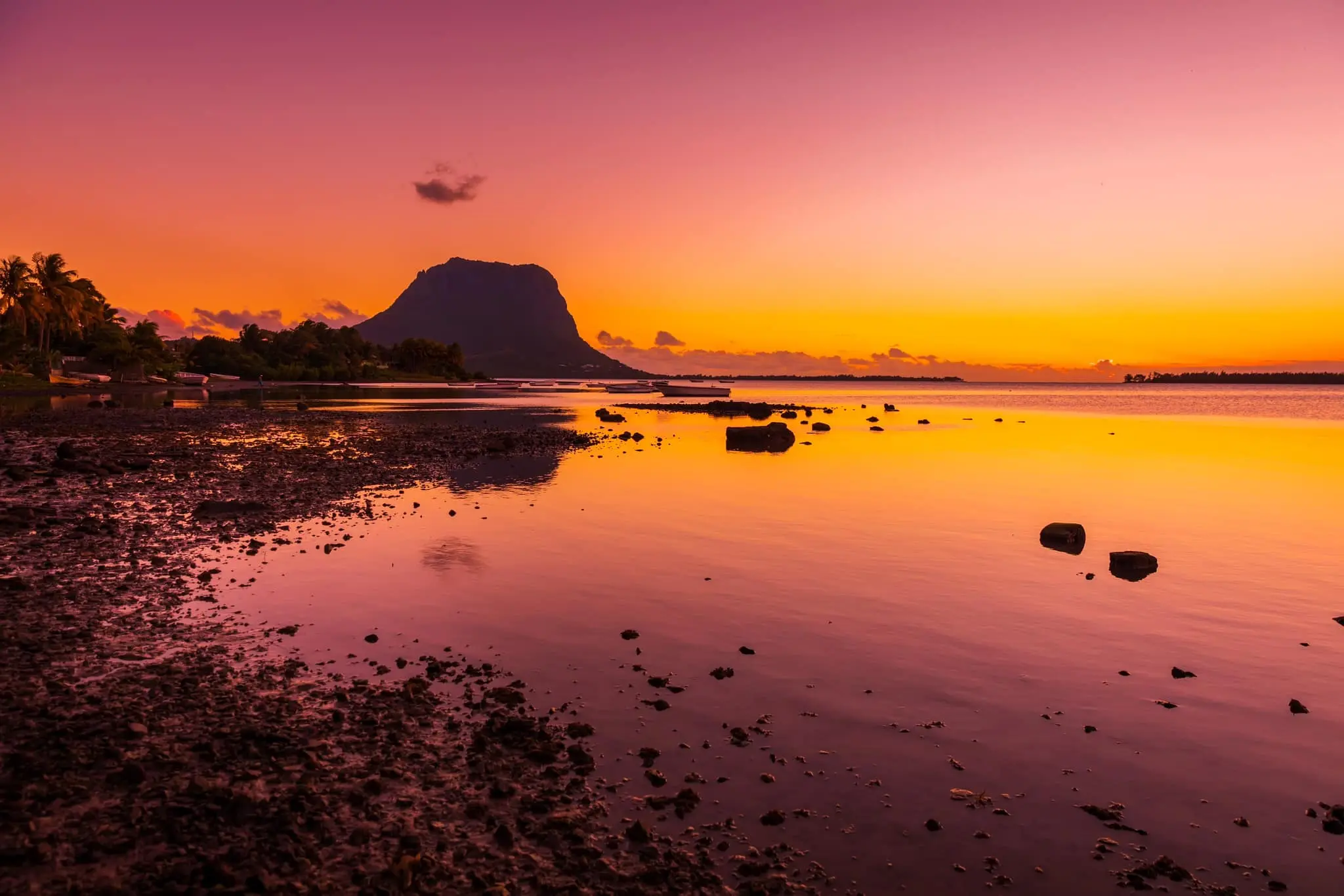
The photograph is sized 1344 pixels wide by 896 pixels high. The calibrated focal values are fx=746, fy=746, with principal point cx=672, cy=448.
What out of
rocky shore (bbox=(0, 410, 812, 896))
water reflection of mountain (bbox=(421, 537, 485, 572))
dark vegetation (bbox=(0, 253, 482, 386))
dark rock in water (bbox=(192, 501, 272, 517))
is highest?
dark vegetation (bbox=(0, 253, 482, 386))

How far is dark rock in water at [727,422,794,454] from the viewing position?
5300 centimetres

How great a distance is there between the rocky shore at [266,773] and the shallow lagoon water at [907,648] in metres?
0.65

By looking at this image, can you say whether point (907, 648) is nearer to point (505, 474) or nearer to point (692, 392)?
point (505, 474)

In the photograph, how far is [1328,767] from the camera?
973cm

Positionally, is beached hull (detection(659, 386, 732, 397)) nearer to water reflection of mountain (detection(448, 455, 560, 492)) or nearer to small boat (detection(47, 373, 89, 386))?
small boat (detection(47, 373, 89, 386))

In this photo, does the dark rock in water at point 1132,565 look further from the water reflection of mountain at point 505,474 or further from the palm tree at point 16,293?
the palm tree at point 16,293

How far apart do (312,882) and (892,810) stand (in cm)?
578

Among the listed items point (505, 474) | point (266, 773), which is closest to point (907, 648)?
point (266, 773)

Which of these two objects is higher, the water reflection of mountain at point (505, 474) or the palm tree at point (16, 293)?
the palm tree at point (16, 293)

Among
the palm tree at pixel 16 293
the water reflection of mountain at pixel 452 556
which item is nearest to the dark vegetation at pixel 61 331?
→ the palm tree at pixel 16 293

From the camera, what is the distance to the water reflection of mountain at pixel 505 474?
33.0 m

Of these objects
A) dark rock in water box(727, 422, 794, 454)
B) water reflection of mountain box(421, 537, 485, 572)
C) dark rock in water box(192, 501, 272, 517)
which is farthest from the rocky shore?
dark rock in water box(727, 422, 794, 454)

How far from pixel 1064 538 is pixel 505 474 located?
2471cm

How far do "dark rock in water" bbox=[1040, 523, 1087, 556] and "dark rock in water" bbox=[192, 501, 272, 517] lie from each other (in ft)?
82.7
